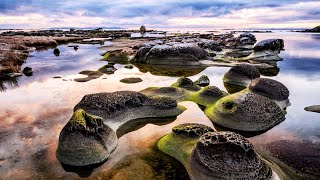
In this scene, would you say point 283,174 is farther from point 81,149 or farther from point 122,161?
point 81,149

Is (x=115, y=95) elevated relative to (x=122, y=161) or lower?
elevated

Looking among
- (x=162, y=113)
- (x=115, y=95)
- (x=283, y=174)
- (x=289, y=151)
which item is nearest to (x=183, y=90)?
(x=162, y=113)

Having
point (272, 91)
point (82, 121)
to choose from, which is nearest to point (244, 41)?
point (272, 91)

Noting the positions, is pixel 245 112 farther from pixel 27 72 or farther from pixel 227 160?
pixel 27 72

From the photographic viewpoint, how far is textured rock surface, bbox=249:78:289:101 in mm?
19047

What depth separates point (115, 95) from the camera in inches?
655

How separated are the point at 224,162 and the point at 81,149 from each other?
17.4ft

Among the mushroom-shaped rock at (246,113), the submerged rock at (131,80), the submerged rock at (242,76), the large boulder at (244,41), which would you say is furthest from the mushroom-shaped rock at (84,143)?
the large boulder at (244,41)

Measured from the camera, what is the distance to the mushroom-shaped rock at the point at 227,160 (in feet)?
32.3

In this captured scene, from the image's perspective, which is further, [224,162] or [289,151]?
[289,151]

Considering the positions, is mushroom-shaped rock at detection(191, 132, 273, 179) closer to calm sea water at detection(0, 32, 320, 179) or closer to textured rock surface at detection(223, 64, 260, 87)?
calm sea water at detection(0, 32, 320, 179)

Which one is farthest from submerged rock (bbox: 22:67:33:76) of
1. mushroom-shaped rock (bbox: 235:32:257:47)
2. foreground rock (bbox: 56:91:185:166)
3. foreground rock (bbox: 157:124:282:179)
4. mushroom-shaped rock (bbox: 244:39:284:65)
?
mushroom-shaped rock (bbox: 235:32:257:47)

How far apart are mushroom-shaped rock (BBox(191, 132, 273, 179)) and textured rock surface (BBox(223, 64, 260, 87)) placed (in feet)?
49.6

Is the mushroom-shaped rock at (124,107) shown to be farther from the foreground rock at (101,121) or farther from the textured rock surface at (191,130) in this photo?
the textured rock surface at (191,130)
